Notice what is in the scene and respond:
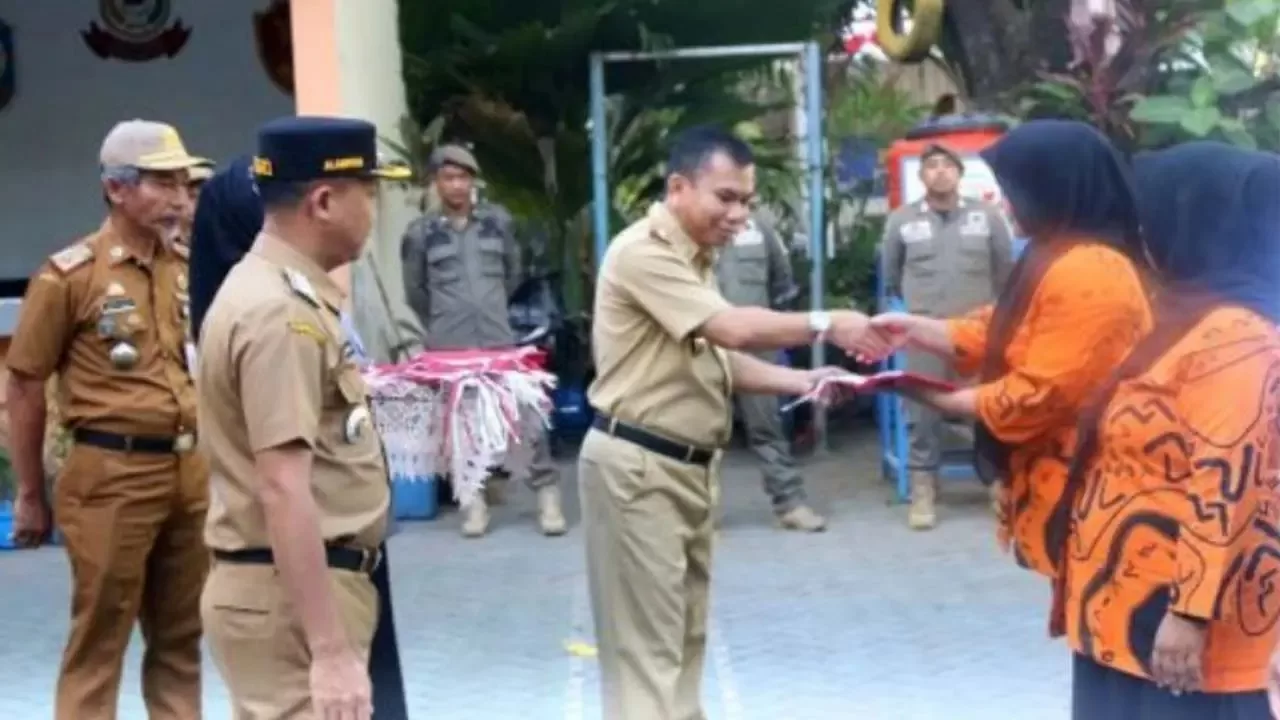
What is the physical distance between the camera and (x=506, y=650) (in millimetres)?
7469

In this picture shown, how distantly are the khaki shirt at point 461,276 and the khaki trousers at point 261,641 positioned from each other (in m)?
6.13

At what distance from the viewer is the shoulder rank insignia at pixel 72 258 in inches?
215

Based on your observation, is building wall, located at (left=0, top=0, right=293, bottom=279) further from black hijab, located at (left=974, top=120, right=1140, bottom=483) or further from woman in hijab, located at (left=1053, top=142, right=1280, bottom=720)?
woman in hijab, located at (left=1053, top=142, right=1280, bottom=720)

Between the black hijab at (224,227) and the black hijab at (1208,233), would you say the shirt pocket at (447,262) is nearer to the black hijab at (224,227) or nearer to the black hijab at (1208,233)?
the black hijab at (224,227)

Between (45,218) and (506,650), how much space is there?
6743mm

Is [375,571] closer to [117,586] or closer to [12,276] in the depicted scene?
[117,586]

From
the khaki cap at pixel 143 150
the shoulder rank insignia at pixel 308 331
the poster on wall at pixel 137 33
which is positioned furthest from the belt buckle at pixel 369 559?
the poster on wall at pixel 137 33

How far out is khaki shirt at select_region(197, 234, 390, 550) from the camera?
142 inches

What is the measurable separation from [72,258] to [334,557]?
2047 mm

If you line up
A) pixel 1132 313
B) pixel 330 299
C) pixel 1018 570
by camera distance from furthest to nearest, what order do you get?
pixel 1018 570
pixel 1132 313
pixel 330 299

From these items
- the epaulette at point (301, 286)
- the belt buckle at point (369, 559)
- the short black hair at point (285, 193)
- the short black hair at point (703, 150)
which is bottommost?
the belt buckle at point (369, 559)

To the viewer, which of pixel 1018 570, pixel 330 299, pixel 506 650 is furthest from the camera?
pixel 1018 570

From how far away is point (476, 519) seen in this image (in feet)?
31.9

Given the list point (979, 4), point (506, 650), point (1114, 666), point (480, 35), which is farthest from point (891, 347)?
point (979, 4)
